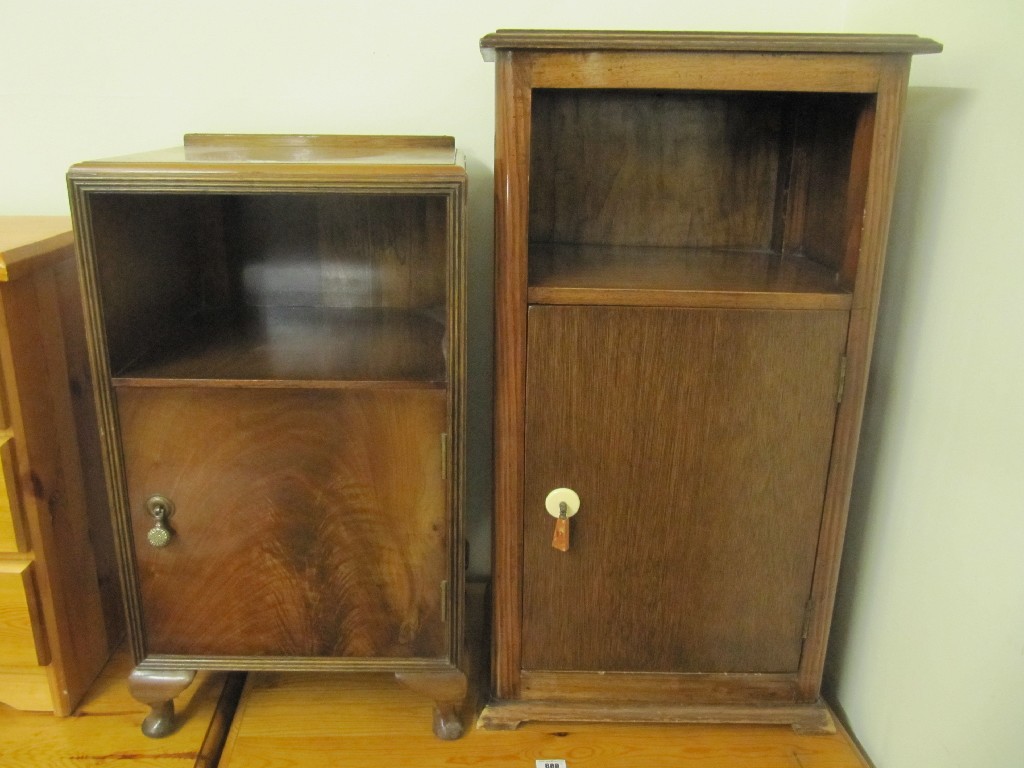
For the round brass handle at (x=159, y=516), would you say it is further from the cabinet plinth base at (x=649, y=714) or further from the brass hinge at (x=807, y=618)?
the brass hinge at (x=807, y=618)

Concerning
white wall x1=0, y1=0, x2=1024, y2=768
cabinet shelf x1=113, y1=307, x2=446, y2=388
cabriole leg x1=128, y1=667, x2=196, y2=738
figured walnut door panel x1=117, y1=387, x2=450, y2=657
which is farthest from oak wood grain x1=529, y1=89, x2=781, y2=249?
cabriole leg x1=128, y1=667, x2=196, y2=738

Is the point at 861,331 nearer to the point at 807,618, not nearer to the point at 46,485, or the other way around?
the point at 807,618

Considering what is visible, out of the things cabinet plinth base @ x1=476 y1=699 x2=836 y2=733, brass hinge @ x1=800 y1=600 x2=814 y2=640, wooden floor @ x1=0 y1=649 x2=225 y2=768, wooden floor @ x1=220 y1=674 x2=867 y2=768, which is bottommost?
wooden floor @ x1=220 y1=674 x2=867 y2=768

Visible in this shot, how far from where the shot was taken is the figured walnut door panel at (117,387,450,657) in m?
0.89

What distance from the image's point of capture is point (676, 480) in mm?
940

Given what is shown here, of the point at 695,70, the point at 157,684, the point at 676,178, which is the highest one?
the point at 695,70

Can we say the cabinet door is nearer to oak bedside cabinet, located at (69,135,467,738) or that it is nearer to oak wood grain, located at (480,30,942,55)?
oak bedside cabinet, located at (69,135,467,738)

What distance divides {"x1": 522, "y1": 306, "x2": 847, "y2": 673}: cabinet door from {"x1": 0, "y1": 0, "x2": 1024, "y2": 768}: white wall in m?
0.12

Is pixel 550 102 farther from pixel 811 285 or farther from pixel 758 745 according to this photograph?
pixel 758 745

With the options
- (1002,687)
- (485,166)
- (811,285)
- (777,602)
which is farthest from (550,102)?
(1002,687)

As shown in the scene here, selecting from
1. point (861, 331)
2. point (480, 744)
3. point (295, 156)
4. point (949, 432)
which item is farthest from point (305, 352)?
point (949, 432)

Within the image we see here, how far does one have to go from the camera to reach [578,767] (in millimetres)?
988

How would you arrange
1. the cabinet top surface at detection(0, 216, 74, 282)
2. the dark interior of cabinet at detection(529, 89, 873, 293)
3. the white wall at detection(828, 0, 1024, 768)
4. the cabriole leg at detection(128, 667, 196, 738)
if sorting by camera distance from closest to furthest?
the white wall at detection(828, 0, 1024, 768) → the cabinet top surface at detection(0, 216, 74, 282) → the cabriole leg at detection(128, 667, 196, 738) → the dark interior of cabinet at detection(529, 89, 873, 293)

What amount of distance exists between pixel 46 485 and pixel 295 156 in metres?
0.52
